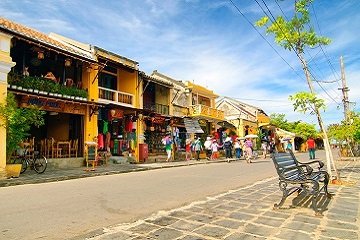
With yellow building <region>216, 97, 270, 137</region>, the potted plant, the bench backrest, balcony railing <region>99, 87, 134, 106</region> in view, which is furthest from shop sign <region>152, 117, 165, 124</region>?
yellow building <region>216, 97, 270, 137</region>

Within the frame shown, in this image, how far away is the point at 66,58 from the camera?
14.9 metres

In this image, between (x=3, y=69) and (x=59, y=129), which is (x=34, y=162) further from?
(x=59, y=129)

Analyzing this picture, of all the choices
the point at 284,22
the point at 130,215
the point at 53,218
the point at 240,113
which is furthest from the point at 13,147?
the point at 240,113

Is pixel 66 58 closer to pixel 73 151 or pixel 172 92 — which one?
pixel 73 151

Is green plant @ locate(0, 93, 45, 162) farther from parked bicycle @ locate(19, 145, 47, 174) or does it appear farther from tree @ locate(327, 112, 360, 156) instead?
tree @ locate(327, 112, 360, 156)

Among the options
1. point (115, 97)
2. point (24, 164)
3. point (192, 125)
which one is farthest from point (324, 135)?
point (192, 125)

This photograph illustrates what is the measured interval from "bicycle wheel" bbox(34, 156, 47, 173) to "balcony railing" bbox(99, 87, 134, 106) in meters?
6.06

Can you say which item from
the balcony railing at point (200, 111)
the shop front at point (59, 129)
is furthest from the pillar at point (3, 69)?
the balcony railing at point (200, 111)

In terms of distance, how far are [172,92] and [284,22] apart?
52.8 ft

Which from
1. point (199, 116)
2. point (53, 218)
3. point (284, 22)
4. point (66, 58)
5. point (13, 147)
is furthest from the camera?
point (199, 116)

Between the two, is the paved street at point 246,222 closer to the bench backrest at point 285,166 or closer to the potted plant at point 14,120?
the bench backrest at point 285,166

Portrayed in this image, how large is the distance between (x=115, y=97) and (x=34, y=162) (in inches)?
302

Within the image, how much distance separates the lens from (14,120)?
10.9 meters

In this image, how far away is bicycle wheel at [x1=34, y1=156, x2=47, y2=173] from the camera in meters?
12.6
